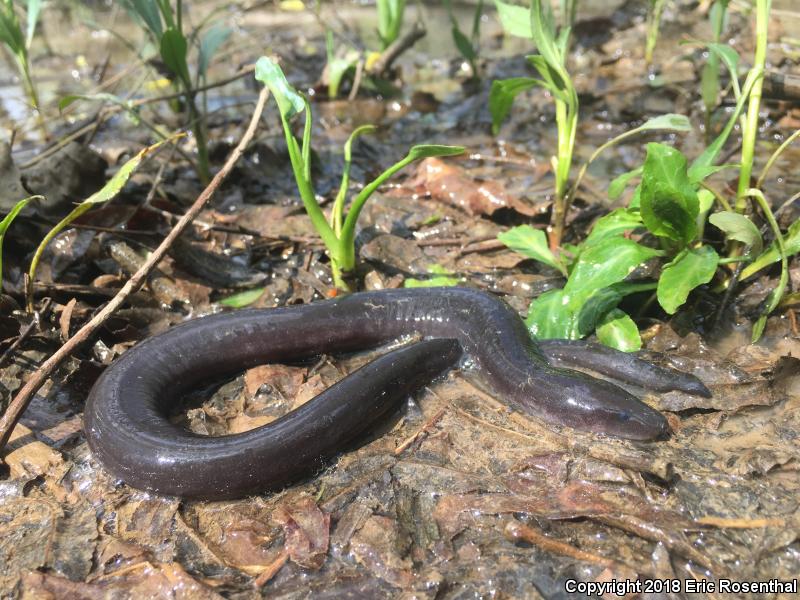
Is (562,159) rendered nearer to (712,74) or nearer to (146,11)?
(712,74)

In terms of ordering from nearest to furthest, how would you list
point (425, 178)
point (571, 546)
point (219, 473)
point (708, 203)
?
point (571, 546)
point (219, 473)
point (708, 203)
point (425, 178)

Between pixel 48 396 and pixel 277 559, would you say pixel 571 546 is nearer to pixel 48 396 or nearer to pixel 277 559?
pixel 277 559

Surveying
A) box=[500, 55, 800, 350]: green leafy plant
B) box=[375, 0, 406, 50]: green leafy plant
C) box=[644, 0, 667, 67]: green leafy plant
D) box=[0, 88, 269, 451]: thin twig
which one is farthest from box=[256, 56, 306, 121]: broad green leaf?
box=[644, 0, 667, 67]: green leafy plant

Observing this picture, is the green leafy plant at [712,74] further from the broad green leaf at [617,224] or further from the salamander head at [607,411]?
the salamander head at [607,411]

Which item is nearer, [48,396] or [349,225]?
[48,396]

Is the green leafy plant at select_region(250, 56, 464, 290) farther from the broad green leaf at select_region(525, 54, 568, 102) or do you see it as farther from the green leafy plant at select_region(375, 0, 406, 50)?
the green leafy plant at select_region(375, 0, 406, 50)

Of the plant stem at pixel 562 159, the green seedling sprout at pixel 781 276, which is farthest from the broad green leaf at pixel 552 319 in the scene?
the green seedling sprout at pixel 781 276

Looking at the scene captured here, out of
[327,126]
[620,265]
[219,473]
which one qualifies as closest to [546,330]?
[620,265]
